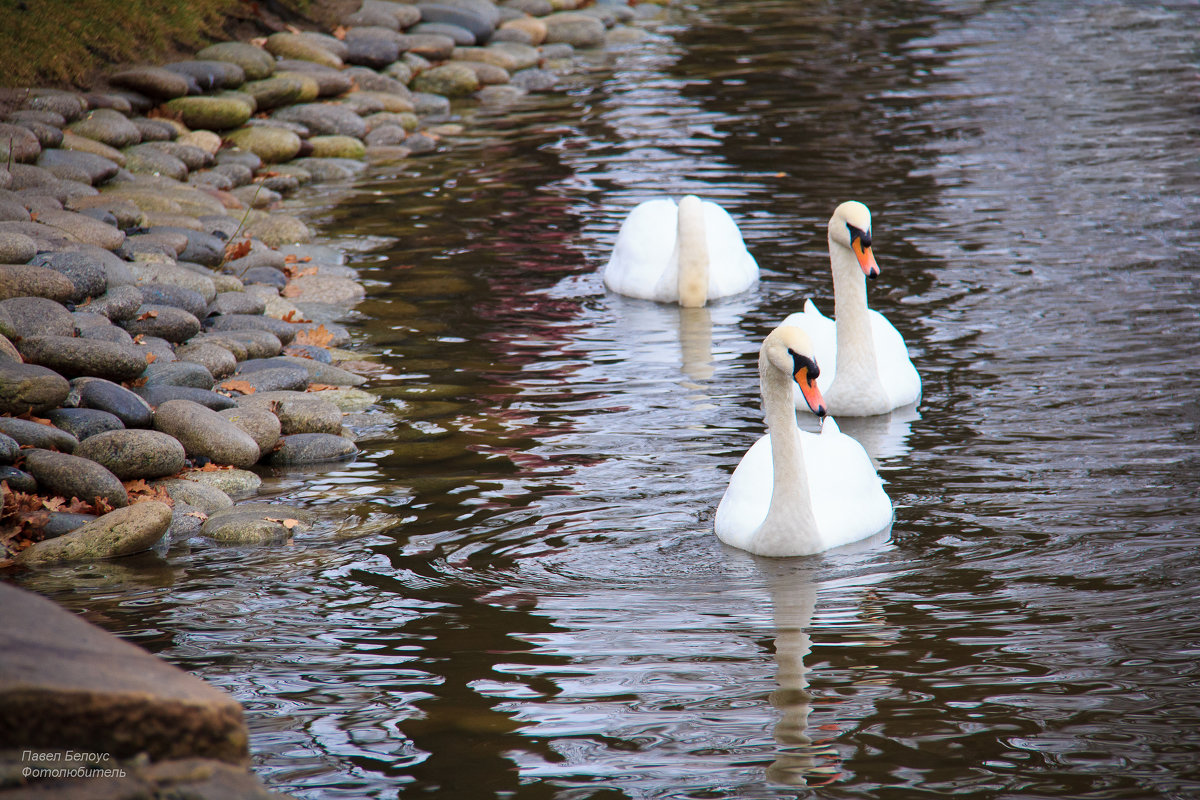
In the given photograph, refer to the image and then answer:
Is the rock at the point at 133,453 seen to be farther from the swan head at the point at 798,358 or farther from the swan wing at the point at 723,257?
the swan wing at the point at 723,257

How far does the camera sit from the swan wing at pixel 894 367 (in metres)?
8.03

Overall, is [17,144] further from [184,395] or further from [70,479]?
[70,479]

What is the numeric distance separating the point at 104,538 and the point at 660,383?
12.5 ft

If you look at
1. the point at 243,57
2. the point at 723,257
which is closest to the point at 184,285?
the point at 723,257

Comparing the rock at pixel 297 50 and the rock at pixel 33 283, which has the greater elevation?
the rock at pixel 297 50

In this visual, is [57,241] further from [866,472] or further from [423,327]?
[866,472]

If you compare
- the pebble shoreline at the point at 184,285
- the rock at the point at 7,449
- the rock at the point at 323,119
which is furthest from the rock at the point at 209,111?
the rock at the point at 7,449

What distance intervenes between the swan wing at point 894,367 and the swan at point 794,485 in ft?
5.46

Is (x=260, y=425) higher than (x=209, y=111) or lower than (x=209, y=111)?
lower

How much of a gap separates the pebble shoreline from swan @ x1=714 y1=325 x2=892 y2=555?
2.28m

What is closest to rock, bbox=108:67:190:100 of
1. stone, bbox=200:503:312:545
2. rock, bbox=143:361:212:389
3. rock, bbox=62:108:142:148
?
rock, bbox=62:108:142:148

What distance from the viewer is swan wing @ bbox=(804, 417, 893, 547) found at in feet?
20.2

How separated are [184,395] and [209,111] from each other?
741 cm

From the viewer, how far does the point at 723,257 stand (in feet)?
34.9
